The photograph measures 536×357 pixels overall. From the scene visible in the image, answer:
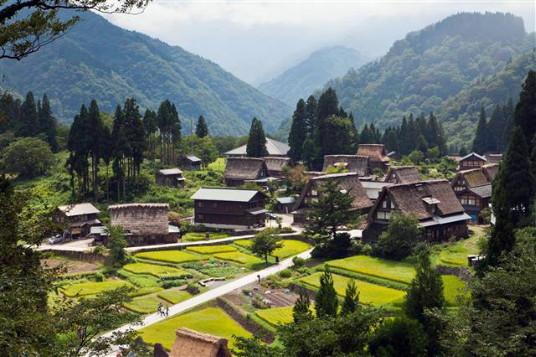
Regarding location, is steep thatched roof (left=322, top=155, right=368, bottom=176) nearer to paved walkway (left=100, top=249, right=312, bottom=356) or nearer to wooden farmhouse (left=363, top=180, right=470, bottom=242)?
wooden farmhouse (left=363, top=180, right=470, bottom=242)

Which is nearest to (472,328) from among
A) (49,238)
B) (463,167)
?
(49,238)

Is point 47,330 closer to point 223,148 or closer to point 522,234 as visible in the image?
point 522,234

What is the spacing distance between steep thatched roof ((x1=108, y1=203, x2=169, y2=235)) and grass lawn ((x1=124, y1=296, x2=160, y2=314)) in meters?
15.0

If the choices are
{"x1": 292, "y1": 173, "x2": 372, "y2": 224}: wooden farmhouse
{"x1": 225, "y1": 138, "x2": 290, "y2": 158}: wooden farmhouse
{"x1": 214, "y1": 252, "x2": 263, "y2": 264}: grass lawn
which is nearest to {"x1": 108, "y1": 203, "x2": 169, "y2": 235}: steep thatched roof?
{"x1": 214, "y1": 252, "x2": 263, "y2": 264}: grass lawn

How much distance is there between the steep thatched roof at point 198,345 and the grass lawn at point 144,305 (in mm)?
10644

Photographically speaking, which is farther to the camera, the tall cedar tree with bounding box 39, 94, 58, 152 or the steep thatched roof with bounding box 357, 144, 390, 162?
the tall cedar tree with bounding box 39, 94, 58, 152

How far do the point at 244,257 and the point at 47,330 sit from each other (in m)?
34.3

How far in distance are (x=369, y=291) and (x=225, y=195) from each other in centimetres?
2604

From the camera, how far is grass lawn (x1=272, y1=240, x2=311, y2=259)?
155 feet

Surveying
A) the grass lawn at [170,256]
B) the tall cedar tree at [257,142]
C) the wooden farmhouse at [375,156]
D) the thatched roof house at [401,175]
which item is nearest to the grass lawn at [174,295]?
the grass lawn at [170,256]

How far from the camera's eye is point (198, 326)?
30859mm

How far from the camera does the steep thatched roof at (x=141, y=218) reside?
51.1 meters

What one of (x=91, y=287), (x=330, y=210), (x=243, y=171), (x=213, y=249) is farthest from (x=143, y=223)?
(x=243, y=171)

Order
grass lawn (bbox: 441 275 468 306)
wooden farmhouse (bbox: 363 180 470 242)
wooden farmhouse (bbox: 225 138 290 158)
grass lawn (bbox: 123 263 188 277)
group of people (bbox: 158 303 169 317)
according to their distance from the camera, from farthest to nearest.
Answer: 1. wooden farmhouse (bbox: 225 138 290 158)
2. wooden farmhouse (bbox: 363 180 470 242)
3. grass lawn (bbox: 123 263 188 277)
4. group of people (bbox: 158 303 169 317)
5. grass lawn (bbox: 441 275 468 306)
